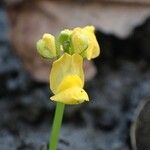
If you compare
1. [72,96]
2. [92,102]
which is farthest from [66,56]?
[92,102]

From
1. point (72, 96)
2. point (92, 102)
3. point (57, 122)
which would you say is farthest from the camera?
point (92, 102)

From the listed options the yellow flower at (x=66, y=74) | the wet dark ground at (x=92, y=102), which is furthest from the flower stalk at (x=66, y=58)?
the wet dark ground at (x=92, y=102)

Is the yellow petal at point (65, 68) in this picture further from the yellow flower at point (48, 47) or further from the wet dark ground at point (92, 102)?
the wet dark ground at point (92, 102)

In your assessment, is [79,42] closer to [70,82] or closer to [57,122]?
[70,82]

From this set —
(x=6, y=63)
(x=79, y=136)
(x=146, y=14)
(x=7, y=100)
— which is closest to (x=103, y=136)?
(x=79, y=136)

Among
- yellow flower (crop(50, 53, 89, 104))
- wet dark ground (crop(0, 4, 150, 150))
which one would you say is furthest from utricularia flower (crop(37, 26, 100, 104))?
wet dark ground (crop(0, 4, 150, 150))

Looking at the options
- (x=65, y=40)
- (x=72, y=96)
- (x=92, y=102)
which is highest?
(x=65, y=40)
